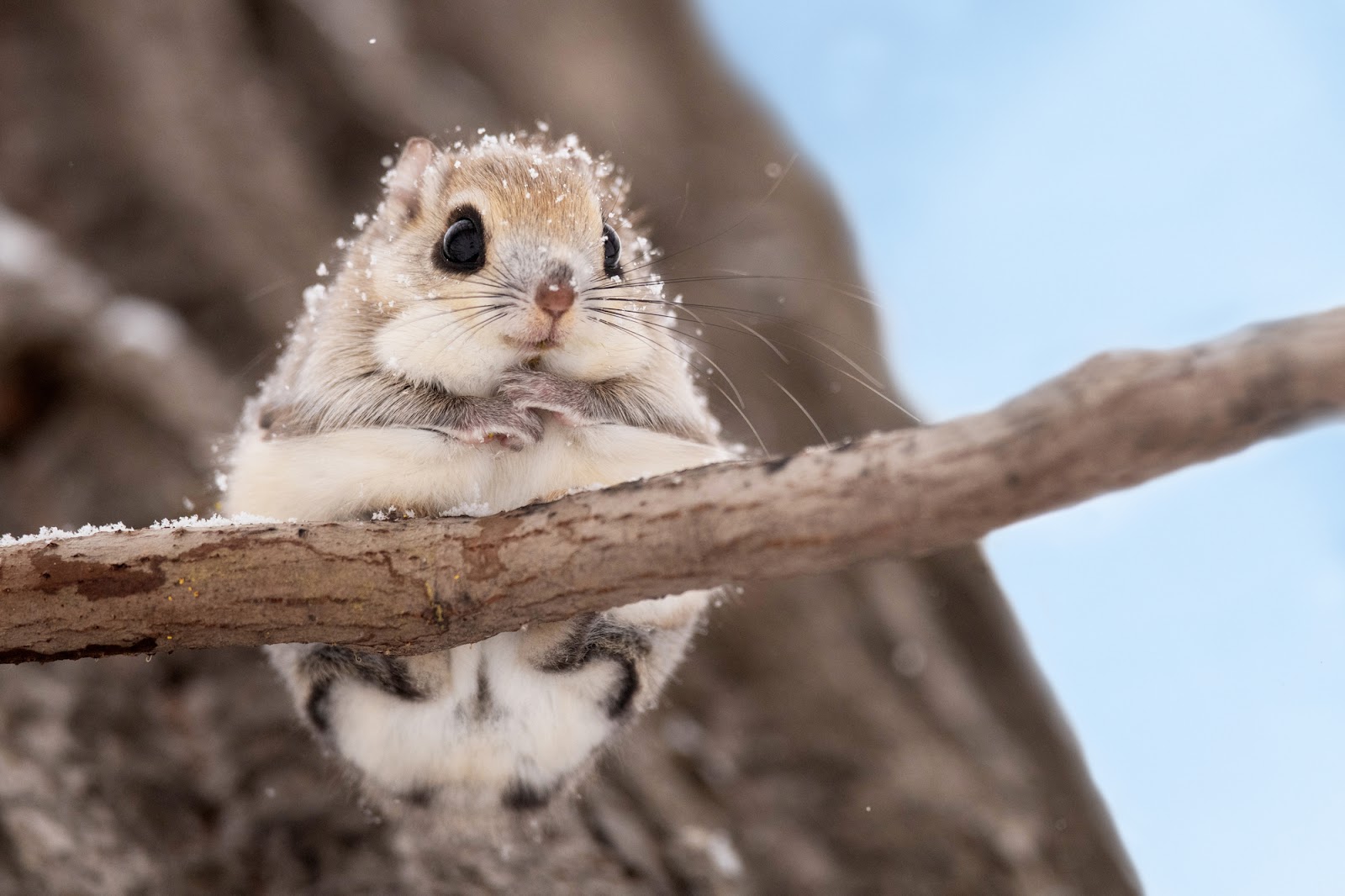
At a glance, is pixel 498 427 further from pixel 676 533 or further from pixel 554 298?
pixel 676 533

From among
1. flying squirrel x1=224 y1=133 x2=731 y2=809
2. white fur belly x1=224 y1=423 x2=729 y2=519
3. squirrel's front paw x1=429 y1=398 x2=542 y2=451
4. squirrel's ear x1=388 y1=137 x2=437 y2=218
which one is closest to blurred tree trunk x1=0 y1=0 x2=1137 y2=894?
flying squirrel x1=224 y1=133 x2=731 y2=809

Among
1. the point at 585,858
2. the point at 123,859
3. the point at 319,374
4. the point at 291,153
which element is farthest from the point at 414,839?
the point at 291,153

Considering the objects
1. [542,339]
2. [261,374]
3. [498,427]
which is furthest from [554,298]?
[261,374]

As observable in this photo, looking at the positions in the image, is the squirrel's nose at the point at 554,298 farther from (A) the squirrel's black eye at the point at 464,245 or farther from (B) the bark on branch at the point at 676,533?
(B) the bark on branch at the point at 676,533

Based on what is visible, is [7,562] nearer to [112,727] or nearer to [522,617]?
[522,617]

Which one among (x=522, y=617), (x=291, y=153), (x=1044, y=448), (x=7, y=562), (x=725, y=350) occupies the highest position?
(x=291, y=153)

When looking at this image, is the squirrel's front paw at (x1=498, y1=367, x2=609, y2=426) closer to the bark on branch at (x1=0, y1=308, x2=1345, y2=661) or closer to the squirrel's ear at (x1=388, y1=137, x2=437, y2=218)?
the bark on branch at (x1=0, y1=308, x2=1345, y2=661)
